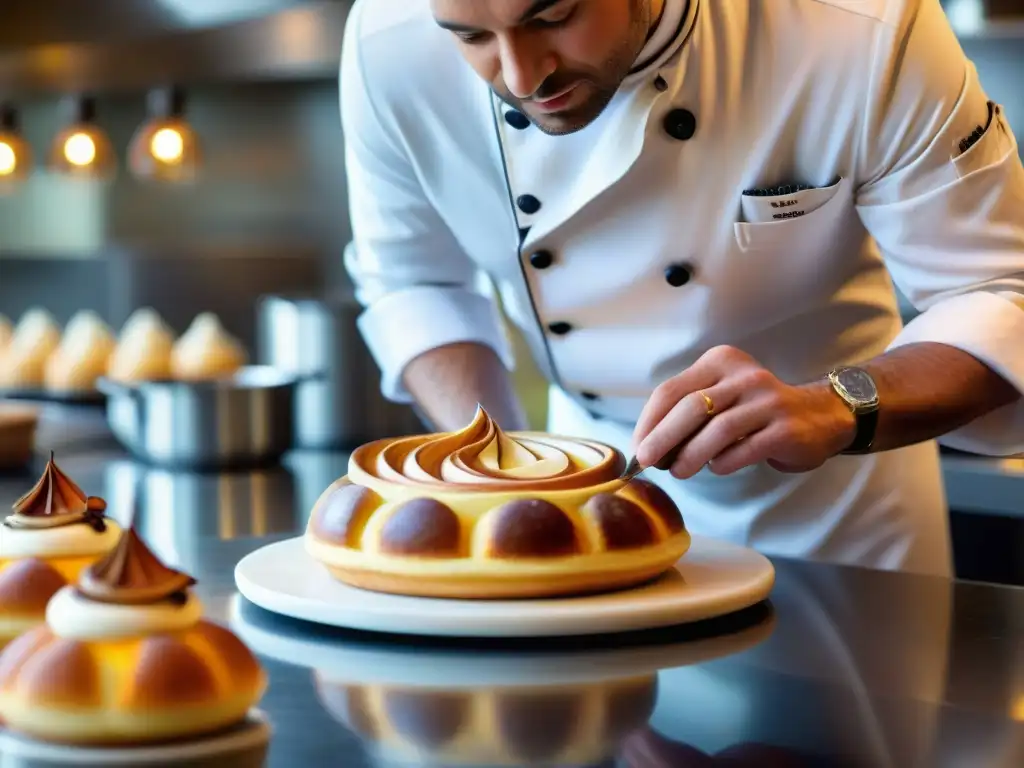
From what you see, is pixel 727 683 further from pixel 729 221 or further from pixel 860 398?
pixel 729 221

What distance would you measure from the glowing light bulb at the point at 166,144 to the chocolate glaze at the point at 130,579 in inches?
112

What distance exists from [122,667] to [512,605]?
381mm

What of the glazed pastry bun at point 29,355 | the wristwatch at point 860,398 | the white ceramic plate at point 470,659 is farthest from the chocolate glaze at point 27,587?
the glazed pastry bun at point 29,355

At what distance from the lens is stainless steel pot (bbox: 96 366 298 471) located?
262 centimetres

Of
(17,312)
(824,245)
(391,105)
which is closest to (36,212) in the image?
(17,312)

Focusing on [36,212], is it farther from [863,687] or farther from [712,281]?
[863,687]

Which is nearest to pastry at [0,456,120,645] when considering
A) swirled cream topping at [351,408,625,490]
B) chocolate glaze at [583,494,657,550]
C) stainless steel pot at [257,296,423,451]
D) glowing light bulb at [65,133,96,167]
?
swirled cream topping at [351,408,625,490]

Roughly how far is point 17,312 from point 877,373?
14.1ft

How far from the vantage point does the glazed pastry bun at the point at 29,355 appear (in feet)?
11.4

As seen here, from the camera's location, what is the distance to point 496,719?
992mm

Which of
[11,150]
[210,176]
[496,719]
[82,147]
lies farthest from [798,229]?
[210,176]

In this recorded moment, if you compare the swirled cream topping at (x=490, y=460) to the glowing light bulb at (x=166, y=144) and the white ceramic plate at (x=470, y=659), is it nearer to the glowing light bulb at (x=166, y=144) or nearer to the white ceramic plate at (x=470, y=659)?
the white ceramic plate at (x=470, y=659)

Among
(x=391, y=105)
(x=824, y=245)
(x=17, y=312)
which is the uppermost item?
(x=391, y=105)

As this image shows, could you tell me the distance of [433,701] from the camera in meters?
1.03
